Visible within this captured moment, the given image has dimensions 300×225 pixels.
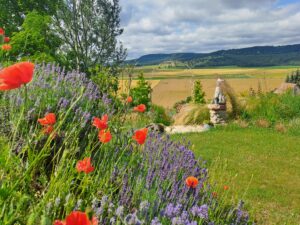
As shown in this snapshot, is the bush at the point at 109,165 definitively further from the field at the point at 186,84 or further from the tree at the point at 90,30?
the tree at the point at 90,30

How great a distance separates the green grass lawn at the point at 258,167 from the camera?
537cm

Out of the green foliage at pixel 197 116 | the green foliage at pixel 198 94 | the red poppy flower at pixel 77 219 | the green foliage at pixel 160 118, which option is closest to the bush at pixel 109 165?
the red poppy flower at pixel 77 219

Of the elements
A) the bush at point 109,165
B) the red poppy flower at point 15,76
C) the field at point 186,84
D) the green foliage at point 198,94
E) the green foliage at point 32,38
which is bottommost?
the field at point 186,84

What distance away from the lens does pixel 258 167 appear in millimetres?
8000

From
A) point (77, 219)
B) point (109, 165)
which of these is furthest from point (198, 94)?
point (77, 219)

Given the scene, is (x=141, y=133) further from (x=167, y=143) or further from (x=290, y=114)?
(x=290, y=114)

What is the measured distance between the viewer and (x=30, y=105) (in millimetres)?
4191

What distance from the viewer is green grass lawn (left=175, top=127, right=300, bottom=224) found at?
5.37 meters

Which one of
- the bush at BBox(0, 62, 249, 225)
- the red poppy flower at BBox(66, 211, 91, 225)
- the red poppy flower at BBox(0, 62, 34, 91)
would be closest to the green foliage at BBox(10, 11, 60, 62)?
the bush at BBox(0, 62, 249, 225)

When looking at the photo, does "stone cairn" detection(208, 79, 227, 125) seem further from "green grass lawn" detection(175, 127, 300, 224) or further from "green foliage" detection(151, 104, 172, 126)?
"green foliage" detection(151, 104, 172, 126)

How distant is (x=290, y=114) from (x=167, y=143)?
10462 mm

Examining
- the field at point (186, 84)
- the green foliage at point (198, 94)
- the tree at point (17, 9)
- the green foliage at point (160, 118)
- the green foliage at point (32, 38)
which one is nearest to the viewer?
the green foliage at point (32, 38)

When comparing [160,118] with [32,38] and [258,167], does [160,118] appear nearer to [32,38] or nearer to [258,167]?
[32,38]

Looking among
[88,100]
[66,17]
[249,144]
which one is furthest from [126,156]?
[66,17]
